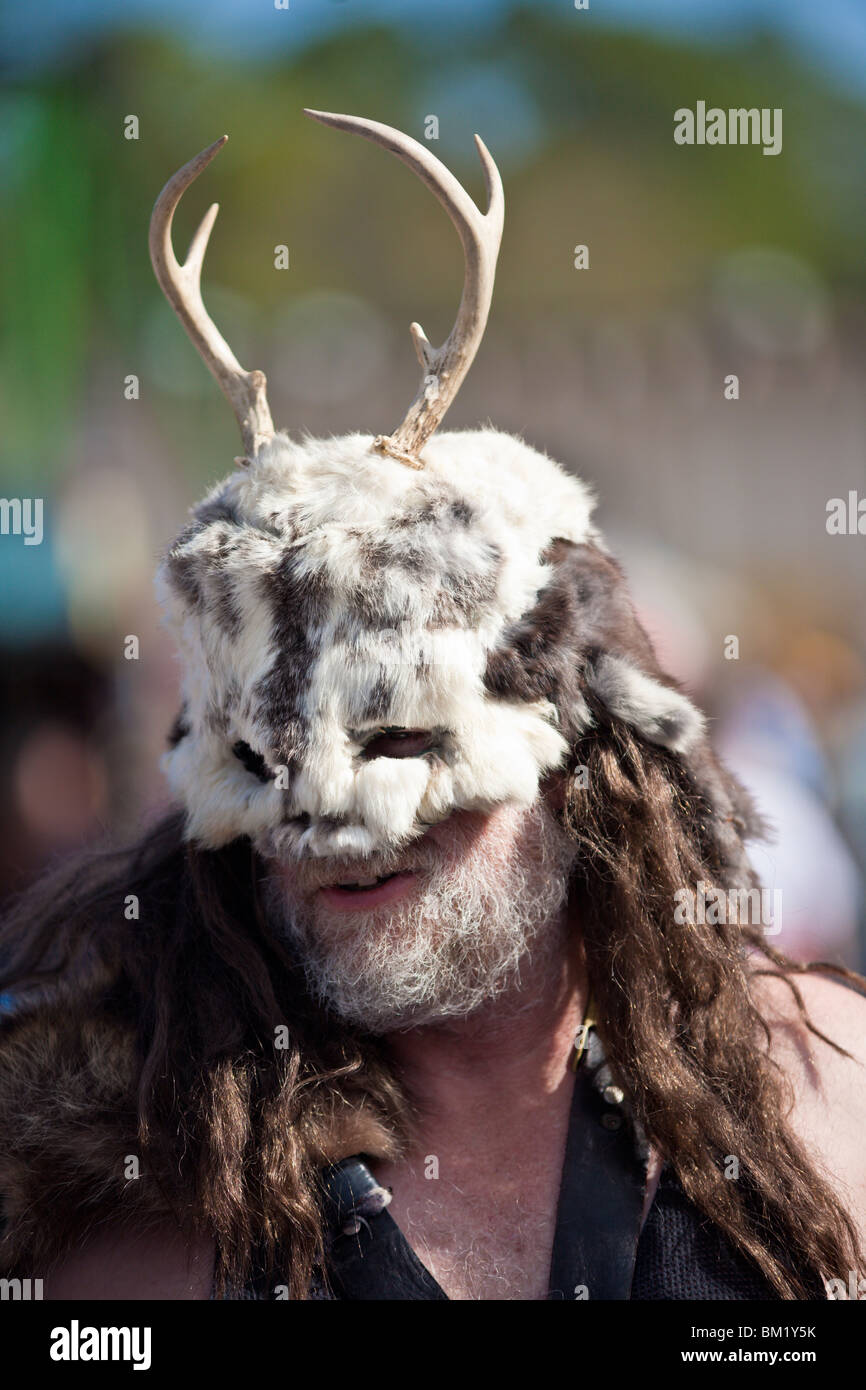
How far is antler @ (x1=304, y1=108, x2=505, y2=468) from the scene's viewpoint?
6.91 feet

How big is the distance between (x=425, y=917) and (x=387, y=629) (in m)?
0.56

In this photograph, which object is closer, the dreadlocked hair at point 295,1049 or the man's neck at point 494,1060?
the dreadlocked hair at point 295,1049

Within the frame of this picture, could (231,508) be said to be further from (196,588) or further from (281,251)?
(281,251)

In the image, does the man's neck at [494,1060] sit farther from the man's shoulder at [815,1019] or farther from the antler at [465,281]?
the antler at [465,281]

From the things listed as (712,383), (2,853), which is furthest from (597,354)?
(2,853)

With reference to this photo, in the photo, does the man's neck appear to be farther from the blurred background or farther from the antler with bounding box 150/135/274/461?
the blurred background

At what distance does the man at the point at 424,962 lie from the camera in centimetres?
200

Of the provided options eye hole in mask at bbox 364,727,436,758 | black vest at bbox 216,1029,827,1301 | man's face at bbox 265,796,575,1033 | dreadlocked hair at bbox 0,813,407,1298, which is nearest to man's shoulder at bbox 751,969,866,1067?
black vest at bbox 216,1029,827,1301

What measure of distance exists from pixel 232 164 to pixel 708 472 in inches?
118

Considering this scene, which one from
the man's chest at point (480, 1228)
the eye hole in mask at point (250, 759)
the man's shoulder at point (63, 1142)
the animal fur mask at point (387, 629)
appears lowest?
the man's chest at point (480, 1228)

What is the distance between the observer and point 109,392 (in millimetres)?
5930

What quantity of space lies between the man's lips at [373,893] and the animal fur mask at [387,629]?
138 millimetres

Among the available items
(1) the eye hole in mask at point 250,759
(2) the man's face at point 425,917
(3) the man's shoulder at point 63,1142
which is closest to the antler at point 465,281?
(1) the eye hole in mask at point 250,759

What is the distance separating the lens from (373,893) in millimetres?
2150
